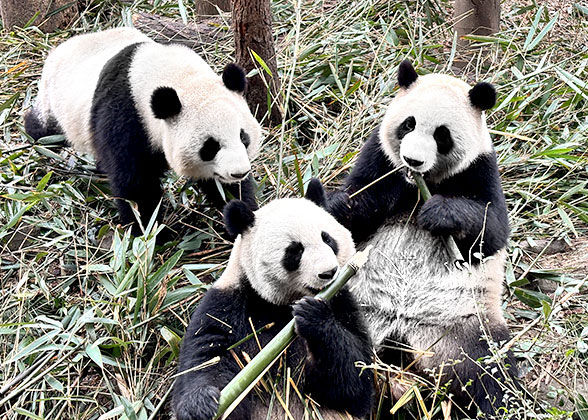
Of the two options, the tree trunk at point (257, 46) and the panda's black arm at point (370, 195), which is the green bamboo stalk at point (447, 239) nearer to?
the panda's black arm at point (370, 195)

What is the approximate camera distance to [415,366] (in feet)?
12.4

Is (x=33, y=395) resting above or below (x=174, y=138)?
below

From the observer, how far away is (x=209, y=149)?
4.40 m

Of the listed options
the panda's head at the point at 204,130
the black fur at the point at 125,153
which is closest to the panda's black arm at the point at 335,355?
the panda's head at the point at 204,130

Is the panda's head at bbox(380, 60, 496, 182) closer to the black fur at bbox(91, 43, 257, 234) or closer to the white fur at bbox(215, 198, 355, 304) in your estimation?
the white fur at bbox(215, 198, 355, 304)

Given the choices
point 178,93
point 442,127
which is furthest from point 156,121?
point 442,127

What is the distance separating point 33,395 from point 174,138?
5.57 feet

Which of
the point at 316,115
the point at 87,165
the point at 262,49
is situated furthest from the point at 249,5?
the point at 87,165

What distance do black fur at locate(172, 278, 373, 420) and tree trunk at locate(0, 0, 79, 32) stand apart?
4.64 metres

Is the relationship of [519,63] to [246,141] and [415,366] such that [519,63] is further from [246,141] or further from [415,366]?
[415,366]

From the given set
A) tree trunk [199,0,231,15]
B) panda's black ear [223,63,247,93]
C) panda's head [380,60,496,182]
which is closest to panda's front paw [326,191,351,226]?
panda's head [380,60,496,182]

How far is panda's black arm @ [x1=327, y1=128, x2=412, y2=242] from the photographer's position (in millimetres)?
4164

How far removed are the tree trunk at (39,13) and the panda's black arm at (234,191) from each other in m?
3.25

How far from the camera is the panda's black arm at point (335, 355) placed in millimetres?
3178
